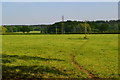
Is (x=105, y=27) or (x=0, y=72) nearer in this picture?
(x=0, y=72)

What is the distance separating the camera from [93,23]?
15725 cm

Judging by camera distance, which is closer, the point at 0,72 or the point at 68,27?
the point at 0,72

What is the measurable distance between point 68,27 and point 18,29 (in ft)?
142

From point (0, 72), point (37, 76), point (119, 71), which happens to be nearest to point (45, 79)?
point (37, 76)

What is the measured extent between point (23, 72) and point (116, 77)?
221 inches

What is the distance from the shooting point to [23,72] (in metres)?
11.3

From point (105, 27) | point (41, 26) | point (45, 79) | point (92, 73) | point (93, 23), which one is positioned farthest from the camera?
point (41, 26)

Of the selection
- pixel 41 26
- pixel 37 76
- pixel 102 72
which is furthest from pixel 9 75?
pixel 41 26

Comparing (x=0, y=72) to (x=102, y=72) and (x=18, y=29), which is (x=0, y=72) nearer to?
(x=102, y=72)

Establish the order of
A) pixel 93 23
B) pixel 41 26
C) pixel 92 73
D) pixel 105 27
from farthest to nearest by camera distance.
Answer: pixel 41 26
pixel 93 23
pixel 105 27
pixel 92 73

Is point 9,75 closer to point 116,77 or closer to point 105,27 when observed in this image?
point 116,77

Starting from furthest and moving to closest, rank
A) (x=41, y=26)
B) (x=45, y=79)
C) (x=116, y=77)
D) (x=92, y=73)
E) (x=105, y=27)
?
(x=41, y=26)
(x=105, y=27)
(x=92, y=73)
(x=116, y=77)
(x=45, y=79)

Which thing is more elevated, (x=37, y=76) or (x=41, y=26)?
(x=41, y=26)

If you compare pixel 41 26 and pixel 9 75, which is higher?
pixel 41 26
